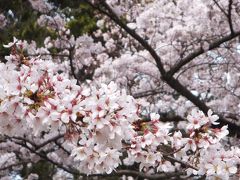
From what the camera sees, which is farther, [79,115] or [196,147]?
[196,147]

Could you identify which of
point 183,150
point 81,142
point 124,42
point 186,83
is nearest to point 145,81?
point 186,83

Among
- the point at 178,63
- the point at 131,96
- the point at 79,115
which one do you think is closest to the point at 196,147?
the point at 131,96

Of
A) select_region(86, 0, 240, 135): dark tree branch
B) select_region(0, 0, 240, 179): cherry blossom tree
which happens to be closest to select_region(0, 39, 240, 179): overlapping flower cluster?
select_region(0, 0, 240, 179): cherry blossom tree

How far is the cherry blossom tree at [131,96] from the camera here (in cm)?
210

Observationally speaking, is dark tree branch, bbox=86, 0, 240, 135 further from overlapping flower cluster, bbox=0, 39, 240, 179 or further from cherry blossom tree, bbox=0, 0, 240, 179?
overlapping flower cluster, bbox=0, 39, 240, 179

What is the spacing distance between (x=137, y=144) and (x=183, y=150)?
0.46m

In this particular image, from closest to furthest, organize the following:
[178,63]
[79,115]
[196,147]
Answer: [79,115] < [196,147] < [178,63]

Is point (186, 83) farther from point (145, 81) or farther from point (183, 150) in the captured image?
point (183, 150)

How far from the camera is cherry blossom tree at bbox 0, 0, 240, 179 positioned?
2100 mm

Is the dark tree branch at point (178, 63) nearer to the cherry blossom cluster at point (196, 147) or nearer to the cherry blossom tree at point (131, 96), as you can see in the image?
the cherry blossom tree at point (131, 96)

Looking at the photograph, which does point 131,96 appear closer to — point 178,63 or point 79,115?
point 79,115

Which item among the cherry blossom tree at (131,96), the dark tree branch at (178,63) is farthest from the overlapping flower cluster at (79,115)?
the dark tree branch at (178,63)

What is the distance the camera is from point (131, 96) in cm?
230

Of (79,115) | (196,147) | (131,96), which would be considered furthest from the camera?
(196,147)
